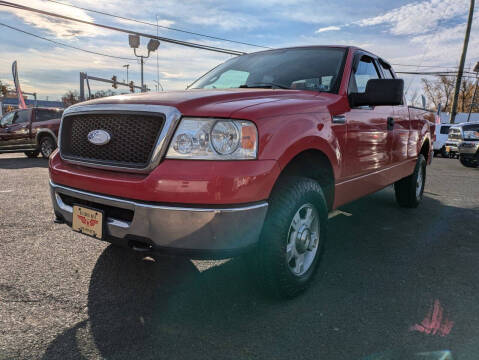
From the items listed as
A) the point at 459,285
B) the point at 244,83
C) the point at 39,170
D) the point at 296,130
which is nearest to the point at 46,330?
the point at 296,130

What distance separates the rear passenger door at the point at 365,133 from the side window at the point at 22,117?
11435mm

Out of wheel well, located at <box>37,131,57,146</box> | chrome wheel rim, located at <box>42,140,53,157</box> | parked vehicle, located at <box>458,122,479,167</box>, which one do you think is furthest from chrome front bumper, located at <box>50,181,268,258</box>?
parked vehicle, located at <box>458,122,479,167</box>

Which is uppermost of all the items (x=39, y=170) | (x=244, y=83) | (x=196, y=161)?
(x=244, y=83)

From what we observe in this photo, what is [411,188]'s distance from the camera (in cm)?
511

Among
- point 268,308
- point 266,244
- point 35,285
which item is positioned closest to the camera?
point 266,244

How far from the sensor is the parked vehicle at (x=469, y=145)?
12.1 metres

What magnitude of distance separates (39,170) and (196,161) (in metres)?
8.12

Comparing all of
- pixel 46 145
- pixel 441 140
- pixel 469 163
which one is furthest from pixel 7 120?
pixel 441 140

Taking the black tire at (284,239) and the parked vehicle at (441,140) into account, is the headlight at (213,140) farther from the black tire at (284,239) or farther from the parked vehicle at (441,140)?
the parked vehicle at (441,140)

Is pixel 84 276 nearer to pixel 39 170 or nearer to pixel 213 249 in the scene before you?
pixel 213 249

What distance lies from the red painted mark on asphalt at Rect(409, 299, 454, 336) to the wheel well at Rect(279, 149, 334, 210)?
992 mm

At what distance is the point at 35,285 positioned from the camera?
8.50ft

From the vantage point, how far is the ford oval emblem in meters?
2.24

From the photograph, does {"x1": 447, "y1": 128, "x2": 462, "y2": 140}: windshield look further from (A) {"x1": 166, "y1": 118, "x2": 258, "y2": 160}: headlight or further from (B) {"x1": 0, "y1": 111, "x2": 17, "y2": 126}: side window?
(B) {"x1": 0, "y1": 111, "x2": 17, "y2": 126}: side window
